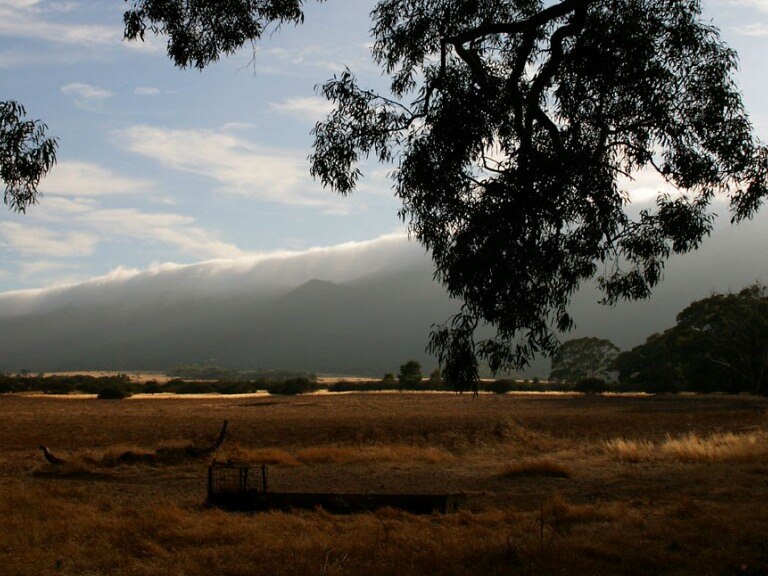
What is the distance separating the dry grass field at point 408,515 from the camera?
9453mm

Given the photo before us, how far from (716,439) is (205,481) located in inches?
689

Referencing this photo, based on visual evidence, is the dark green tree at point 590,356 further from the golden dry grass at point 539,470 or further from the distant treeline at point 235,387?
the golden dry grass at point 539,470

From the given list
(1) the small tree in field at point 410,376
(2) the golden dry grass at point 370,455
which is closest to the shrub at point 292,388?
(1) the small tree in field at point 410,376

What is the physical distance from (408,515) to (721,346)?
7217 cm

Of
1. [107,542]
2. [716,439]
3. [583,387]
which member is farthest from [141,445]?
[583,387]

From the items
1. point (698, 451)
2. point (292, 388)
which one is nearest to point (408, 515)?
point (698, 451)

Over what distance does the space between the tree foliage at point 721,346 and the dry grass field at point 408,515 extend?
47.6 m

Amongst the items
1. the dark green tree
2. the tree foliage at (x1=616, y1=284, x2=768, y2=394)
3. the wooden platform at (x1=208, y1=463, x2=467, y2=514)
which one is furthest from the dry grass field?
the dark green tree

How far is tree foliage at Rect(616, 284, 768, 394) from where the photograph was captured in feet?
239

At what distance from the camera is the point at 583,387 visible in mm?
92062

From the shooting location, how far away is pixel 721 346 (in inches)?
3000

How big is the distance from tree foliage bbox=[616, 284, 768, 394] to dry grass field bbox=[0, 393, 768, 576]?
156ft

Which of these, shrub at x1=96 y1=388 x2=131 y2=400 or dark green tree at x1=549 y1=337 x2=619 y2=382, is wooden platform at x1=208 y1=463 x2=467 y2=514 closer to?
shrub at x1=96 y1=388 x2=131 y2=400

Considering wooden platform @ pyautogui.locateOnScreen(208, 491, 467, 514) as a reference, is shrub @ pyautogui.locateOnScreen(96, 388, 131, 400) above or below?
below
